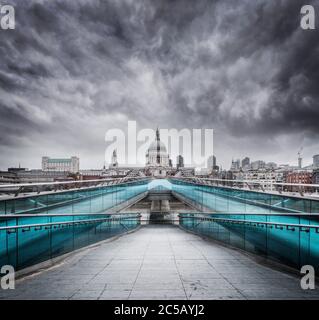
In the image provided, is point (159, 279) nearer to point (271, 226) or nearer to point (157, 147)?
point (271, 226)

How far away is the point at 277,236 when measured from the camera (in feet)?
20.1

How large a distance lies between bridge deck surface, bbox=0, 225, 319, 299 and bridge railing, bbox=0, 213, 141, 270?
527mm

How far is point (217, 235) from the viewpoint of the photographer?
9.51m

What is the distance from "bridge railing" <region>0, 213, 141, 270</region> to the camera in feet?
16.7

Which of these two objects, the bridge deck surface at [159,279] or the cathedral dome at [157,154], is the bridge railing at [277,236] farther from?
the cathedral dome at [157,154]

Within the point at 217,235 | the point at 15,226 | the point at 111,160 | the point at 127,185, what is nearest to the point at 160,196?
the point at 127,185

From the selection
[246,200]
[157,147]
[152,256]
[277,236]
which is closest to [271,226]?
[277,236]

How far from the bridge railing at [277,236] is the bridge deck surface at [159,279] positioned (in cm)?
52

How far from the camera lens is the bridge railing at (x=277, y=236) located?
16.9 ft

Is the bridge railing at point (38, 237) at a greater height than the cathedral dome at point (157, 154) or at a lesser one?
lesser

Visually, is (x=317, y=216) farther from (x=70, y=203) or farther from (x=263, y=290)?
(x=70, y=203)

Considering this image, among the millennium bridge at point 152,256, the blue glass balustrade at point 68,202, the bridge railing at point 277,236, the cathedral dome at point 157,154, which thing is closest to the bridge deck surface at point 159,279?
the millennium bridge at point 152,256

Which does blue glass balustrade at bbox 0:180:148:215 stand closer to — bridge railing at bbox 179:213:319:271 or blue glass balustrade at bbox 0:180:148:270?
blue glass balustrade at bbox 0:180:148:270
